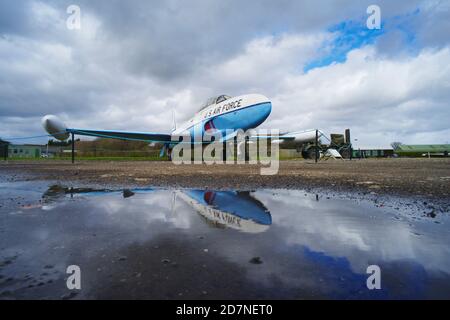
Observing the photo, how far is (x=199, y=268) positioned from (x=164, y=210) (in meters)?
2.11

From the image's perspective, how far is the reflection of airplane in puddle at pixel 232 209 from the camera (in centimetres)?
319

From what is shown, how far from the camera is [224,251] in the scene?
2.29 meters

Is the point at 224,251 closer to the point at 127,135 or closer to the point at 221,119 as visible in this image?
the point at 221,119

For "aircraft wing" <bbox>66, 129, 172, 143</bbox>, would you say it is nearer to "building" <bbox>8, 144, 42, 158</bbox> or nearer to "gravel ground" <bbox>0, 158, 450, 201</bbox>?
"gravel ground" <bbox>0, 158, 450, 201</bbox>

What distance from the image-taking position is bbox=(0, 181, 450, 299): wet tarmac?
1.65 meters

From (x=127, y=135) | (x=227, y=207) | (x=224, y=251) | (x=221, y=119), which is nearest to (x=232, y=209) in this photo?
(x=227, y=207)

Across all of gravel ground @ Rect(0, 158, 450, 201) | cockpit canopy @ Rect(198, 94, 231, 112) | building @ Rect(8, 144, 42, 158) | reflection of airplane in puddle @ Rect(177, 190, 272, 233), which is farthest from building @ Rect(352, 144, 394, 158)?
building @ Rect(8, 144, 42, 158)

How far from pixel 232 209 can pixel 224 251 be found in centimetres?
172

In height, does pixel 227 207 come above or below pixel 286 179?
below

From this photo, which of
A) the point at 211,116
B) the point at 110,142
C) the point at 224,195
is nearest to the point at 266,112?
the point at 211,116

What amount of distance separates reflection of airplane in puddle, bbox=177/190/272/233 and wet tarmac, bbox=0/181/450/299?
0.02 metres

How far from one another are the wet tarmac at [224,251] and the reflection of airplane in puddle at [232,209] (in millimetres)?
16

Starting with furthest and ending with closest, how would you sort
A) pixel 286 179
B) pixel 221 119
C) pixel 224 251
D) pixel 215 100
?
pixel 215 100, pixel 221 119, pixel 286 179, pixel 224 251

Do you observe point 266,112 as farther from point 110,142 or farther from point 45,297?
point 110,142
